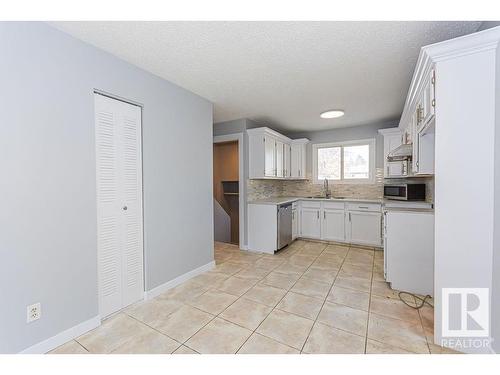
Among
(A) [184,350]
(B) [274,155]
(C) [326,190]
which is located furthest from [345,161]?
(A) [184,350]

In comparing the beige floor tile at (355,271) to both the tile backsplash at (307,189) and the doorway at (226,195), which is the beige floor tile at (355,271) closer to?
the tile backsplash at (307,189)

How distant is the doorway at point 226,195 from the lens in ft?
18.4

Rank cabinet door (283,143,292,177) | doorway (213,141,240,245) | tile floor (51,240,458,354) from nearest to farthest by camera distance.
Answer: tile floor (51,240,458,354) → cabinet door (283,143,292,177) → doorway (213,141,240,245)

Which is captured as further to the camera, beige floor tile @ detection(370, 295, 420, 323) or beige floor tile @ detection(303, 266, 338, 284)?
beige floor tile @ detection(303, 266, 338, 284)

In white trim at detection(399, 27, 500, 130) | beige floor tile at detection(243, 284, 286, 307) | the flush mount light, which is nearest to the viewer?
white trim at detection(399, 27, 500, 130)

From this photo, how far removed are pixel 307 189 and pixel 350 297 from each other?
128 inches

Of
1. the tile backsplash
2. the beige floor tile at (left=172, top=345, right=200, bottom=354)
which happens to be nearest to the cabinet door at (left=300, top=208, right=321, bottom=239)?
the tile backsplash

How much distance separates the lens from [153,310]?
7.16ft

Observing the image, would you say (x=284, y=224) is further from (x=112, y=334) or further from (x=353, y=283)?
(x=112, y=334)

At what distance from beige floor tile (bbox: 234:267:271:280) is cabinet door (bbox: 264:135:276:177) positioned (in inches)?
67.0

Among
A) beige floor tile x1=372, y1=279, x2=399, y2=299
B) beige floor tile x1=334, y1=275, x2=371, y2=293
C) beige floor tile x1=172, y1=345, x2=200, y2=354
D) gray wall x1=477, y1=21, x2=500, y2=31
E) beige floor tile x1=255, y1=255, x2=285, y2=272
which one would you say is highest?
gray wall x1=477, y1=21, x2=500, y2=31

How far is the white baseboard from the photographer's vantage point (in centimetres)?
244

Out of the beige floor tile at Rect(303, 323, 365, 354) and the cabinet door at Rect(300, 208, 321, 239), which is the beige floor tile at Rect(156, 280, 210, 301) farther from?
the cabinet door at Rect(300, 208, 321, 239)

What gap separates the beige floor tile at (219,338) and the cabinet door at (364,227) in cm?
320
